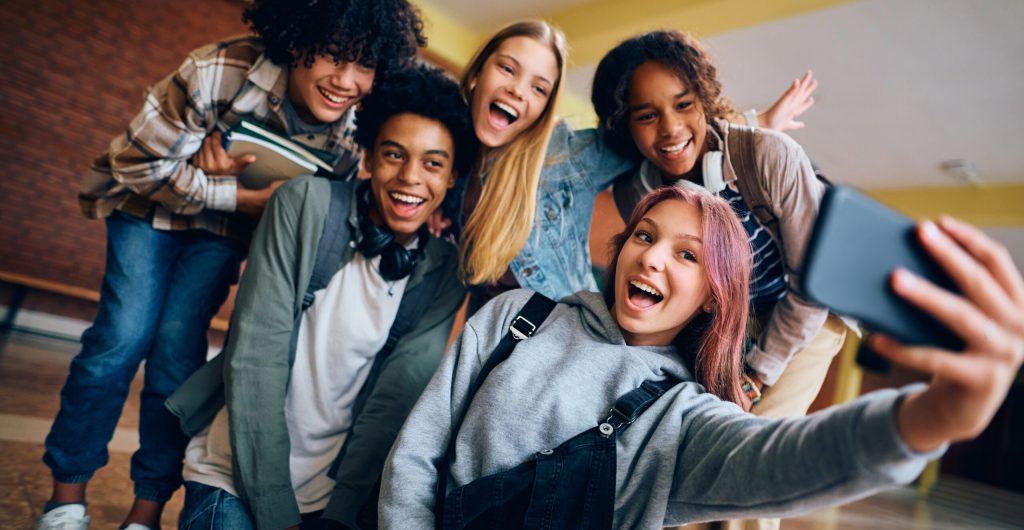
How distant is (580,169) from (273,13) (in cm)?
103

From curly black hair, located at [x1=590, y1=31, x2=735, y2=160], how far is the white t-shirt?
76 centimetres

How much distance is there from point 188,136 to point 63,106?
433cm

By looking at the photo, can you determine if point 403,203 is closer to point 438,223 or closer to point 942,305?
point 438,223

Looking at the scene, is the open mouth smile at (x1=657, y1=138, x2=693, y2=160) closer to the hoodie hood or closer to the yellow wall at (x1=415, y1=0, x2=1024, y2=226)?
the hoodie hood

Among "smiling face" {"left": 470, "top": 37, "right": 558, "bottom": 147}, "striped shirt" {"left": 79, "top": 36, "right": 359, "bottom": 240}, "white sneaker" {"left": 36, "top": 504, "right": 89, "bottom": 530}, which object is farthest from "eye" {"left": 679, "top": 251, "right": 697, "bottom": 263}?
"white sneaker" {"left": 36, "top": 504, "right": 89, "bottom": 530}

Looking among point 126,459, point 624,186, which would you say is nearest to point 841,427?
point 624,186

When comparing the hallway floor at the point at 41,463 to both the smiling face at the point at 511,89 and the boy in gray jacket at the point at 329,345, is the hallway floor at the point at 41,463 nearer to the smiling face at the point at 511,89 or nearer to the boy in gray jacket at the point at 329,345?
the boy in gray jacket at the point at 329,345

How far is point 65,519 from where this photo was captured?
1677 mm

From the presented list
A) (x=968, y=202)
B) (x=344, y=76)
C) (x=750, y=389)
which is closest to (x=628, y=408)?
(x=750, y=389)

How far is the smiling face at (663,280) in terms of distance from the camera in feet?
3.82

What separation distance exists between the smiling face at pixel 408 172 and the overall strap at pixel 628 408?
82 cm

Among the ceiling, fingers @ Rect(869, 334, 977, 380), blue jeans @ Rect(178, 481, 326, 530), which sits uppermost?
the ceiling

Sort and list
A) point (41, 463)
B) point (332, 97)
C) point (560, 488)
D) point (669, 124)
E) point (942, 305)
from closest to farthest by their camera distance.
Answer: point (942, 305) → point (560, 488) → point (669, 124) → point (332, 97) → point (41, 463)

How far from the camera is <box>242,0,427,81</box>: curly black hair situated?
1812mm
